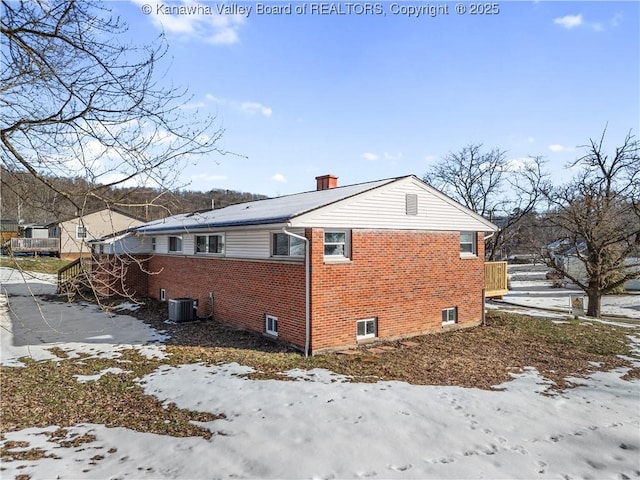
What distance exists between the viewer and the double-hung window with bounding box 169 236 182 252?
17.6 metres

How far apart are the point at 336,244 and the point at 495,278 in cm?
1129

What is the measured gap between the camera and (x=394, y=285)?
12422mm

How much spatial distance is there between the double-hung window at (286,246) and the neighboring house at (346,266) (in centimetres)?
3

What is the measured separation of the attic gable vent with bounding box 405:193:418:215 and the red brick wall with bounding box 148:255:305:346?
13.8ft

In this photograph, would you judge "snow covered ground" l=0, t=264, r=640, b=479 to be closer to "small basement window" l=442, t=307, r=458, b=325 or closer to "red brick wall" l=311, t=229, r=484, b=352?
"red brick wall" l=311, t=229, r=484, b=352

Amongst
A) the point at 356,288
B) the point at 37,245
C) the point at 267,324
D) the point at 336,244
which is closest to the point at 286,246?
the point at 336,244

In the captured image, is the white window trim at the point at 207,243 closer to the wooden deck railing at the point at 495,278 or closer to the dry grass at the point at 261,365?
the dry grass at the point at 261,365

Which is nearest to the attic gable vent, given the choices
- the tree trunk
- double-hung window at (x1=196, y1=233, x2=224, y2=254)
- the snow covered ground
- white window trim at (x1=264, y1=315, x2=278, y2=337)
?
white window trim at (x1=264, y1=315, x2=278, y2=337)

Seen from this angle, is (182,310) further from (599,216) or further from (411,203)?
(599,216)

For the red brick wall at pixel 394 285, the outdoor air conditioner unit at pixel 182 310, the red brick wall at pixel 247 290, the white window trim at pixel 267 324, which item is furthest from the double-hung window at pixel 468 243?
the outdoor air conditioner unit at pixel 182 310

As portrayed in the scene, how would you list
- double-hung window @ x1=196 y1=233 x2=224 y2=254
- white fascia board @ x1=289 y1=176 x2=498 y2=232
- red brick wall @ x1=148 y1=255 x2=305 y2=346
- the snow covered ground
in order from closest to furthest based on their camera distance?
the snow covered ground, white fascia board @ x1=289 y1=176 x2=498 y2=232, red brick wall @ x1=148 y1=255 x2=305 y2=346, double-hung window @ x1=196 y1=233 x2=224 y2=254

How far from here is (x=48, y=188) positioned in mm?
5629

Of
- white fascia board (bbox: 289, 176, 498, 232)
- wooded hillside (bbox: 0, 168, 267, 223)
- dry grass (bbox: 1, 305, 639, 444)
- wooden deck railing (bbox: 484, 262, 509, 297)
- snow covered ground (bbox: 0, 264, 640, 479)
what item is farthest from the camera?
wooden deck railing (bbox: 484, 262, 509, 297)

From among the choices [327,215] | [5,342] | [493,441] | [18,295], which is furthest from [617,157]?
[18,295]
